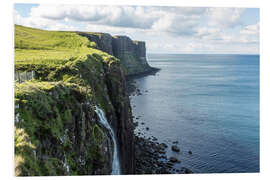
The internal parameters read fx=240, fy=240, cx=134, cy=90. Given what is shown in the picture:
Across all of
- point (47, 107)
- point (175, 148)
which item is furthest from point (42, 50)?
point (175, 148)

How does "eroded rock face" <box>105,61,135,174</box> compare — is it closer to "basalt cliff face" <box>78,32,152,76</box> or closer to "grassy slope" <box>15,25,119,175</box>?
"grassy slope" <box>15,25,119,175</box>

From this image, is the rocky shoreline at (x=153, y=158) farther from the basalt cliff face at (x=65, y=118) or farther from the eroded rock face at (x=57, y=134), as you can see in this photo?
the eroded rock face at (x=57, y=134)

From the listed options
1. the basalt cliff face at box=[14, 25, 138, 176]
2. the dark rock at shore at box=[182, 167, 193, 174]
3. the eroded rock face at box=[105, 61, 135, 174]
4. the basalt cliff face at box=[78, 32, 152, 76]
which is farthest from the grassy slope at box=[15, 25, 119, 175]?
the basalt cliff face at box=[78, 32, 152, 76]

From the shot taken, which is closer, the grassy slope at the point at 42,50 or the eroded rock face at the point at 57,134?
the eroded rock face at the point at 57,134

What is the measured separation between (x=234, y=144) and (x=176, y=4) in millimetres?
25734

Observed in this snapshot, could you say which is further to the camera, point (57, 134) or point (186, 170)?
→ point (186, 170)

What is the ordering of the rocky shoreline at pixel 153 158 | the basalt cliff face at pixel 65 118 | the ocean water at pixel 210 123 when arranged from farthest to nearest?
the ocean water at pixel 210 123
the rocky shoreline at pixel 153 158
the basalt cliff face at pixel 65 118

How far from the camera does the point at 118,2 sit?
13.4 metres

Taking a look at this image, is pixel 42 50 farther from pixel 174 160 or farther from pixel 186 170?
pixel 186 170

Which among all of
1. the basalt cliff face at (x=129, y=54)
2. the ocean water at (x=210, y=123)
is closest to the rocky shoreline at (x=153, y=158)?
the ocean water at (x=210, y=123)

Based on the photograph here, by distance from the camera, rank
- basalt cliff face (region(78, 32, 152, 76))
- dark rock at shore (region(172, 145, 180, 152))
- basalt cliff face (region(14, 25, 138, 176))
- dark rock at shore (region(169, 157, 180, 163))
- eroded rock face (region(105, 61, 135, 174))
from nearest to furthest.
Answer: basalt cliff face (region(14, 25, 138, 176)) < eroded rock face (region(105, 61, 135, 174)) < dark rock at shore (region(169, 157, 180, 163)) < dark rock at shore (region(172, 145, 180, 152)) < basalt cliff face (region(78, 32, 152, 76))

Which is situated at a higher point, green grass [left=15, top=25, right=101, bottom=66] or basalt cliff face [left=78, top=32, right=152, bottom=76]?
basalt cliff face [left=78, top=32, right=152, bottom=76]
